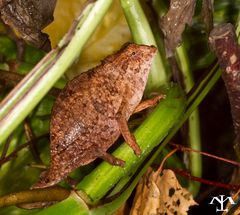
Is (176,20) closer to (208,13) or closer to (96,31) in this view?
(208,13)

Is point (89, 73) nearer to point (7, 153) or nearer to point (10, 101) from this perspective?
point (10, 101)

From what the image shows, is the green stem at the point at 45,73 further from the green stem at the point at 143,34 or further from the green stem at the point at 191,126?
the green stem at the point at 191,126

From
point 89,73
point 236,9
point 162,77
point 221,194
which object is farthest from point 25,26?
point 221,194

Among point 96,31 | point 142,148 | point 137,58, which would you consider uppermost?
point 96,31

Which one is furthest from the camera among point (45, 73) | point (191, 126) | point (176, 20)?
point (191, 126)

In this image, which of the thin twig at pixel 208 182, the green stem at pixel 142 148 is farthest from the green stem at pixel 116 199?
the thin twig at pixel 208 182

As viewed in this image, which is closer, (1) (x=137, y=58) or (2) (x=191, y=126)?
(1) (x=137, y=58)

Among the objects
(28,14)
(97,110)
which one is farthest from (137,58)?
(28,14)

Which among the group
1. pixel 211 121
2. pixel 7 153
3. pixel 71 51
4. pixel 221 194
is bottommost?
pixel 221 194
